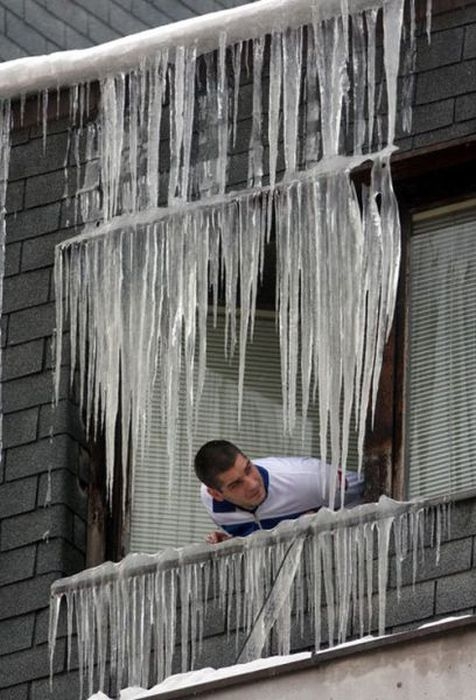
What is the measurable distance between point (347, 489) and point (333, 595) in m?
0.59

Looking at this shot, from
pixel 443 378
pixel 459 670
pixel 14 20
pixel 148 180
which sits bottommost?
pixel 459 670

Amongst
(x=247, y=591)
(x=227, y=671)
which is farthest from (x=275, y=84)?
(x=227, y=671)

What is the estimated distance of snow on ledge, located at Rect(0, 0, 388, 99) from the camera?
15141mm

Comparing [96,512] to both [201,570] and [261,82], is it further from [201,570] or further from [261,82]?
[261,82]

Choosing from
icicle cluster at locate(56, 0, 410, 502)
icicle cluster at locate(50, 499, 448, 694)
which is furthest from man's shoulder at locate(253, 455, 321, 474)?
icicle cluster at locate(50, 499, 448, 694)

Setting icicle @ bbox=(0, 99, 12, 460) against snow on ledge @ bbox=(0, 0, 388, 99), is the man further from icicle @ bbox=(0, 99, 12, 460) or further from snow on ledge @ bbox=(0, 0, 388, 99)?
snow on ledge @ bbox=(0, 0, 388, 99)

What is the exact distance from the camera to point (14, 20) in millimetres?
16672

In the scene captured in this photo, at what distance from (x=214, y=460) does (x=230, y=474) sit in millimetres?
91

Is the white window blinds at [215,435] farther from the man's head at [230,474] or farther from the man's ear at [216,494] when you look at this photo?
the man's head at [230,474]

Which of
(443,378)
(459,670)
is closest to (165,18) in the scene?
(443,378)

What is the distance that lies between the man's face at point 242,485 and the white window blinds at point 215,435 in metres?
0.41

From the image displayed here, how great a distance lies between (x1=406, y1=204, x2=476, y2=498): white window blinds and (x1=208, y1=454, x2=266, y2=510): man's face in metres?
0.65

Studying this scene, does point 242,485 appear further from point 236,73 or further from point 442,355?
point 236,73

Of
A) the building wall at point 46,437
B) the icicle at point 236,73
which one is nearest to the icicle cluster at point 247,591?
the building wall at point 46,437
